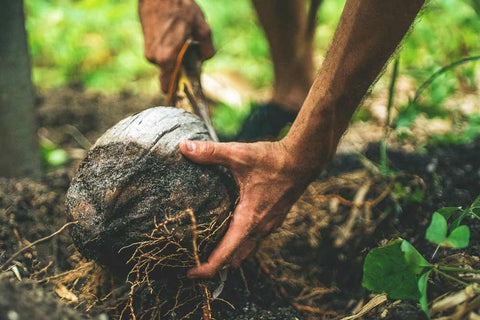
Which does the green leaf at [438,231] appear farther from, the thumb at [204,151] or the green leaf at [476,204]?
the thumb at [204,151]

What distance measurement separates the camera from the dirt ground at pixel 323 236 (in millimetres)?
1474

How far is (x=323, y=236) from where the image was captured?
1.89 meters

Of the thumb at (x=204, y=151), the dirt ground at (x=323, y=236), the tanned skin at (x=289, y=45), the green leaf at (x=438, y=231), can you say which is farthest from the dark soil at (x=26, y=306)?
the tanned skin at (x=289, y=45)

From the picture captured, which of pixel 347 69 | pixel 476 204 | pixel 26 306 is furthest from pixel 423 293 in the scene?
pixel 26 306

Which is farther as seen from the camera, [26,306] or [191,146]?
[191,146]

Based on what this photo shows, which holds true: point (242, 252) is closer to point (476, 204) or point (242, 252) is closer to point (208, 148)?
point (208, 148)

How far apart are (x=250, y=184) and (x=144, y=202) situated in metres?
0.34

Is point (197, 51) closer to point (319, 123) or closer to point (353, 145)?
point (319, 123)

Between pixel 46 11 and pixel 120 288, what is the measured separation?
3081 millimetres

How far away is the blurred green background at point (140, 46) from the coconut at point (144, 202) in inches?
65.3

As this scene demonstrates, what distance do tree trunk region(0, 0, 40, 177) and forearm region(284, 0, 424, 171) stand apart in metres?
1.40

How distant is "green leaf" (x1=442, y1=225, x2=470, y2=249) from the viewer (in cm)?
110

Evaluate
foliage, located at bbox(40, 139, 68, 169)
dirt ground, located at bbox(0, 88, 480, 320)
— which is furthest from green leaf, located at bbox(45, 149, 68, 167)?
dirt ground, located at bbox(0, 88, 480, 320)

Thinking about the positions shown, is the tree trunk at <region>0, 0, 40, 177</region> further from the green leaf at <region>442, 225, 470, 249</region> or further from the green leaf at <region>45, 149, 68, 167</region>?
the green leaf at <region>442, 225, 470, 249</region>
